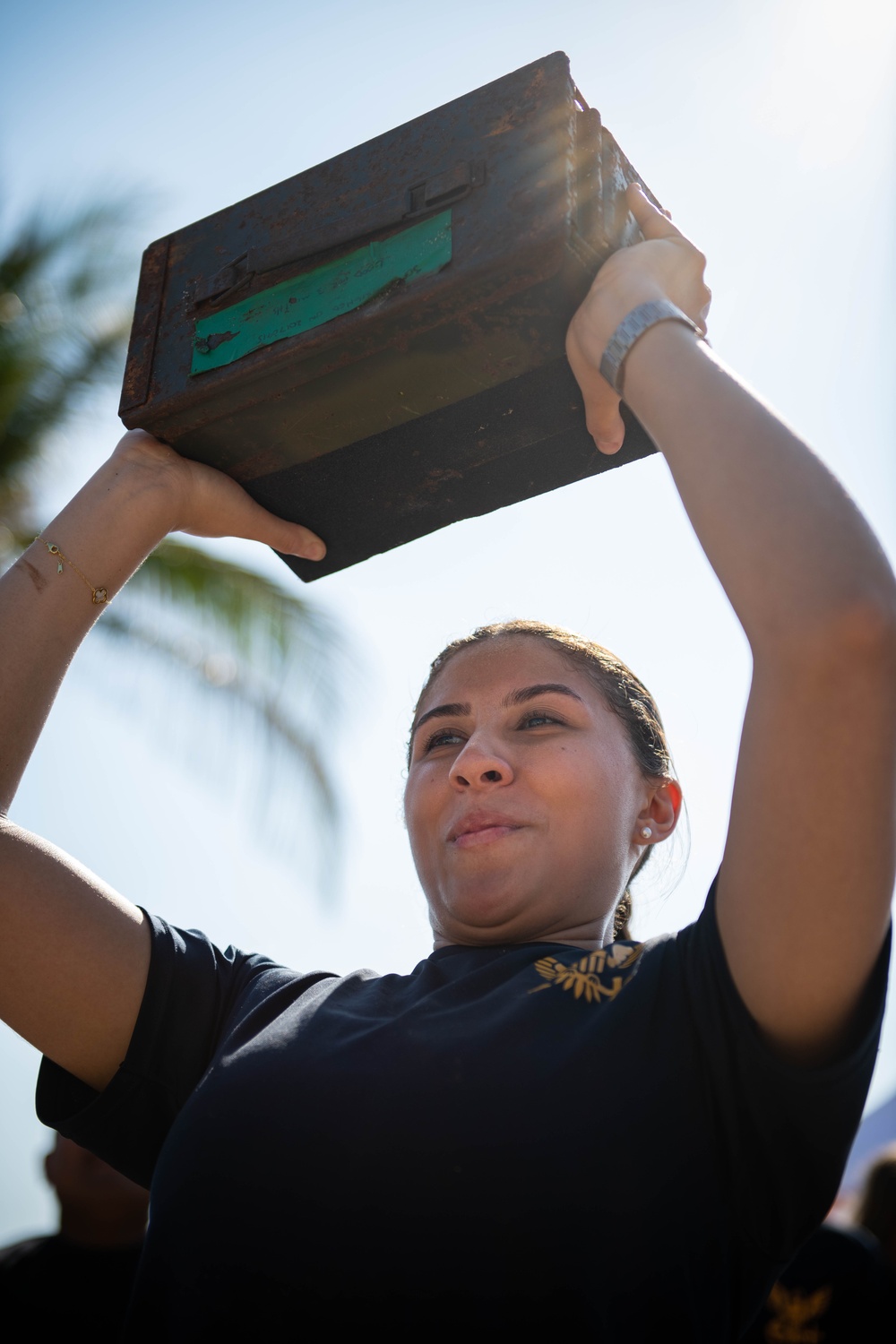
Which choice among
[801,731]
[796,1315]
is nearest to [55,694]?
[801,731]

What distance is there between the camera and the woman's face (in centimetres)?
161

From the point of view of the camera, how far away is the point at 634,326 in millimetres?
1436

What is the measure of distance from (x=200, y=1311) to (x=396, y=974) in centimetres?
52

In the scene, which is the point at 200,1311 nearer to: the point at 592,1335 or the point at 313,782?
the point at 592,1335

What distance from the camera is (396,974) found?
1.58m

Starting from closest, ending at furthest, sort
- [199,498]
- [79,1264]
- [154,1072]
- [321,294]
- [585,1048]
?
1. [585,1048]
2. [154,1072]
3. [321,294]
4. [199,498]
5. [79,1264]

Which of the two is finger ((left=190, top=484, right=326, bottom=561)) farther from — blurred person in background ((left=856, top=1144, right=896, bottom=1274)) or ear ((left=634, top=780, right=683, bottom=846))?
blurred person in background ((left=856, top=1144, right=896, bottom=1274))

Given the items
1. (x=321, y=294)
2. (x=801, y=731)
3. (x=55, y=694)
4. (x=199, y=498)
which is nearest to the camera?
(x=801, y=731)

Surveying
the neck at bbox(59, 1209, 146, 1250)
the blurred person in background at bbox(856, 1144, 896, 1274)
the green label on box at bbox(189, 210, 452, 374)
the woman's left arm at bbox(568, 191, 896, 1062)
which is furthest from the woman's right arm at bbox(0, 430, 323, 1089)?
the blurred person in background at bbox(856, 1144, 896, 1274)

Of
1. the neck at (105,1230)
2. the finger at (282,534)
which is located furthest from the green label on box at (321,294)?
the neck at (105,1230)

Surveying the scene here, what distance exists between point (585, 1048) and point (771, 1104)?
21 cm

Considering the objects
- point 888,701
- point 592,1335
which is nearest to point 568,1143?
point 592,1335

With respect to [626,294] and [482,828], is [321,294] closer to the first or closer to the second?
[626,294]

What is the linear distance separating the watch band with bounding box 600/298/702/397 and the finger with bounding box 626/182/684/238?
0.96 ft
